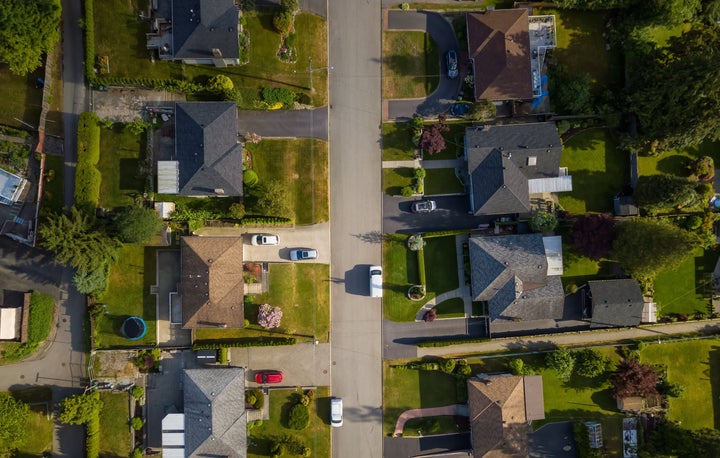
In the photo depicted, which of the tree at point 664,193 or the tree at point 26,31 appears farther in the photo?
the tree at point 664,193

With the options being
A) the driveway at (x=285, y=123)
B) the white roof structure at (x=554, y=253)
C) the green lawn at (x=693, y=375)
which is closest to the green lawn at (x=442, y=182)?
the white roof structure at (x=554, y=253)

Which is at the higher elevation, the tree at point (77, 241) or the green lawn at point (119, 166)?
the green lawn at point (119, 166)

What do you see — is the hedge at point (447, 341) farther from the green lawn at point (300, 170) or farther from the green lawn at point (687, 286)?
the green lawn at point (687, 286)

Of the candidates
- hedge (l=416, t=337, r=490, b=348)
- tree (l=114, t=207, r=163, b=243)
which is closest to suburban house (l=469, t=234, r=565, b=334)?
hedge (l=416, t=337, r=490, b=348)

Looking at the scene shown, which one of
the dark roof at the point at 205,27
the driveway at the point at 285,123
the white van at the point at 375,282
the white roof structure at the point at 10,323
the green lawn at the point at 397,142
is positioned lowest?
the white roof structure at the point at 10,323

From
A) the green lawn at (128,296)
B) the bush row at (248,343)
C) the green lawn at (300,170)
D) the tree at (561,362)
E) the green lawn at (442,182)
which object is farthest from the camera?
the green lawn at (442,182)

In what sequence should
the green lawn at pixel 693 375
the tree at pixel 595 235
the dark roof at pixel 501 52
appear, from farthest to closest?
the green lawn at pixel 693 375 → the dark roof at pixel 501 52 → the tree at pixel 595 235

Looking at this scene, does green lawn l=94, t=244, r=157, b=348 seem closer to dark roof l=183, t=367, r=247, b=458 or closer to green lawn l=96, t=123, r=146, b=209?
green lawn l=96, t=123, r=146, b=209

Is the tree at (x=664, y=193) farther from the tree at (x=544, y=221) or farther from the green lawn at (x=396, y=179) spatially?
the green lawn at (x=396, y=179)
